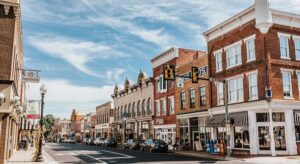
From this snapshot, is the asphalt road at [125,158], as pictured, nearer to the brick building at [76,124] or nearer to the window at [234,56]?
the window at [234,56]

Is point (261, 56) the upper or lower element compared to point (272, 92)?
upper

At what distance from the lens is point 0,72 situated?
18062 millimetres

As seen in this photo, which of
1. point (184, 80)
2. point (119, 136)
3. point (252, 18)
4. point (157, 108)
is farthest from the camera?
point (119, 136)

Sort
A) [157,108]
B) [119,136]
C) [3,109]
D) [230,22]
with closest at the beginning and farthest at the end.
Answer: [3,109] → [230,22] → [157,108] → [119,136]

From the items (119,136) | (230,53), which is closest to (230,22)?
(230,53)

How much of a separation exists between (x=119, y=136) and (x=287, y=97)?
41.7 m

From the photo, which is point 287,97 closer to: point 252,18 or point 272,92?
point 272,92

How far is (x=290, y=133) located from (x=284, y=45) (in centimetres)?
747


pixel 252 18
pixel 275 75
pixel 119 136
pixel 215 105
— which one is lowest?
pixel 119 136

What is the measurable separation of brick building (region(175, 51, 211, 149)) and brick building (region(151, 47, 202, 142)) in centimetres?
190

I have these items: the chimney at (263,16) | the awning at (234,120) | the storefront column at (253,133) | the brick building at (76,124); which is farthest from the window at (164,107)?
the brick building at (76,124)

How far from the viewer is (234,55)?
30203mm

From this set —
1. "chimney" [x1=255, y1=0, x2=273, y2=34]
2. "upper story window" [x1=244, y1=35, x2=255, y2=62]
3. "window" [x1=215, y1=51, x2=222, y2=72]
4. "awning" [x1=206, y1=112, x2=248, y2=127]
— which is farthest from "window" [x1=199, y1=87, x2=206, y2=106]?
"chimney" [x1=255, y1=0, x2=273, y2=34]

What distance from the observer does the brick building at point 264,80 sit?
85.6 ft
